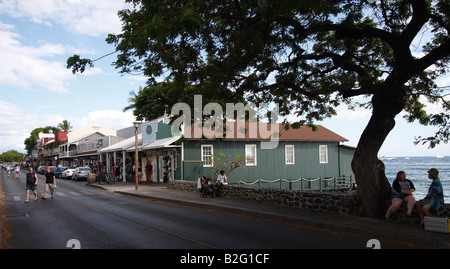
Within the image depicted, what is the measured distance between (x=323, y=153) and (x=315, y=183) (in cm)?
307

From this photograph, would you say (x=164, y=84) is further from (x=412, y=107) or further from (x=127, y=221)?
(x=412, y=107)

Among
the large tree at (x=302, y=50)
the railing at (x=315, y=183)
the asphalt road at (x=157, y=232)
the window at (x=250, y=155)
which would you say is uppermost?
the large tree at (x=302, y=50)

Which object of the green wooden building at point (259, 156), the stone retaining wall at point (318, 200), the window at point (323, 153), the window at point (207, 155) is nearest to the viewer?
the stone retaining wall at point (318, 200)

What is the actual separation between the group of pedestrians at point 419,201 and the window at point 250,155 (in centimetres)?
1927

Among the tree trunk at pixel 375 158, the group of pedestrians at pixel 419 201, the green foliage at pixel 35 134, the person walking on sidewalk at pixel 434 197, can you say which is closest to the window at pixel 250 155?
the tree trunk at pixel 375 158

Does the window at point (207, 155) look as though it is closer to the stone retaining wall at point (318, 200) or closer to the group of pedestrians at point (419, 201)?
the stone retaining wall at point (318, 200)

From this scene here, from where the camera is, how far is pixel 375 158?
36.3 feet

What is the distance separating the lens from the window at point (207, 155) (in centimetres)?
2680

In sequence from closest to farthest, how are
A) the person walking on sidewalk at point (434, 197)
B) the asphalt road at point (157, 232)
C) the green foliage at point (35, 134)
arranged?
the asphalt road at point (157, 232) < the person walking on sidewalk at point (434, 197) < the green foliage at point (35, 134)

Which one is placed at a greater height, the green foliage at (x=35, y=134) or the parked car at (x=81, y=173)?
the green foliage at (x=35, y=134)

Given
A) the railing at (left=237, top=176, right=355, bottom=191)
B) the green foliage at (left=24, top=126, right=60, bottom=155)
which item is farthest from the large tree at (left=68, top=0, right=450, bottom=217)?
the green foliage at (left=24, top=126, right=60, bottom=155)

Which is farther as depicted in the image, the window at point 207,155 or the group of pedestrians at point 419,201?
the window at point 207,155
